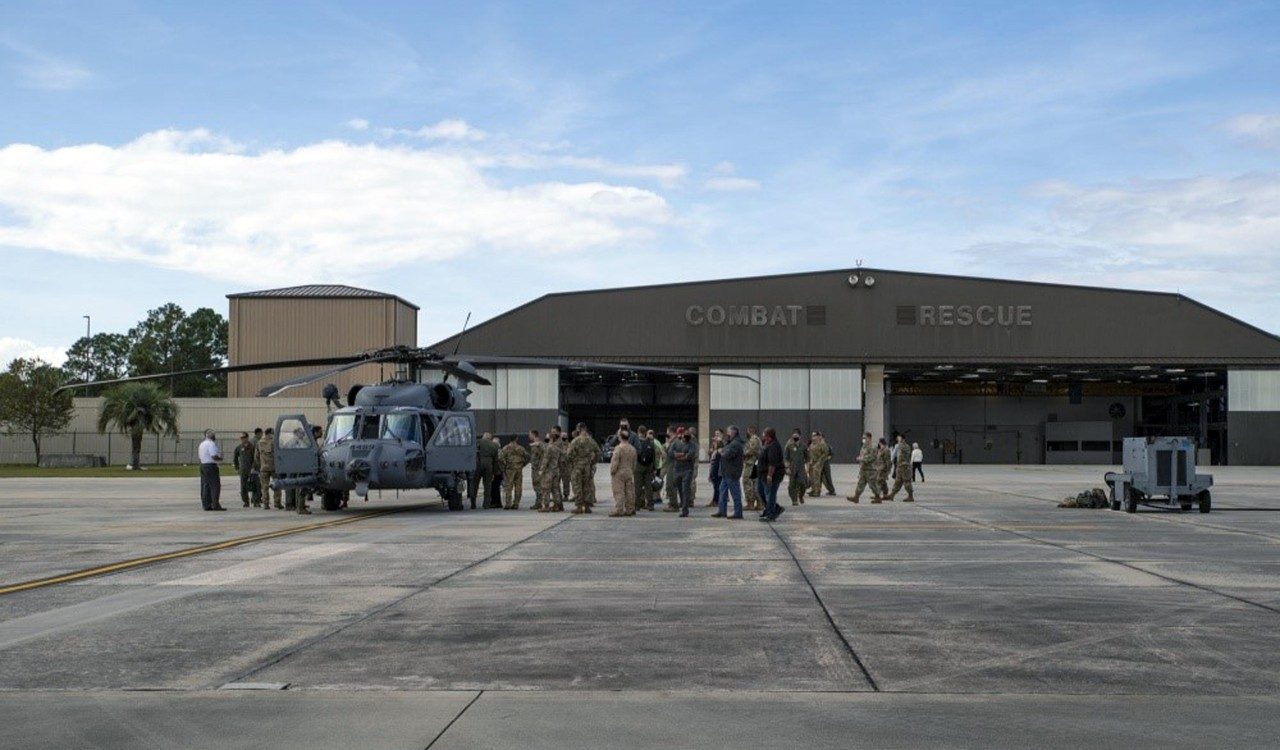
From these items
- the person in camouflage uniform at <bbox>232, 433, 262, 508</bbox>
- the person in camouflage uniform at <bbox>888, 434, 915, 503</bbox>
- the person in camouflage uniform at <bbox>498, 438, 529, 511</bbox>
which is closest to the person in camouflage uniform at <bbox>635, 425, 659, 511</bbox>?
the person in camouflage uniform at <bbox>498, 438, 529, 511</bbox>

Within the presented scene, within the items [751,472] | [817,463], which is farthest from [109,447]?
[751,472]

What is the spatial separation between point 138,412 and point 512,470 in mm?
42510

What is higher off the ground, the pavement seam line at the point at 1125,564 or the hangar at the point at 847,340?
the hangar at the point at 847,340

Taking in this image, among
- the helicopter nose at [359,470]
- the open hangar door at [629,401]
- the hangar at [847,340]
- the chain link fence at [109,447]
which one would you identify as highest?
the hangar at [847,340]

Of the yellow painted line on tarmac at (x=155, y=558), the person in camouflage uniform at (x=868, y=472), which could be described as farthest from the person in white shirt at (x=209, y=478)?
the person in camouflage uniform at (x=868, y=472)

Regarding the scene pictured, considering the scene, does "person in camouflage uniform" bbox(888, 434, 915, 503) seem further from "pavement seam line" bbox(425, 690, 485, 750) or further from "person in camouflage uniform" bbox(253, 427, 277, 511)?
"pavement seam line" bbox(425, 690, 485, 750)

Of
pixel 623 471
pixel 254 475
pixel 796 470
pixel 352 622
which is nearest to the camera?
pixel 352 622

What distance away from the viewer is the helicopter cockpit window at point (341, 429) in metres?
23.7

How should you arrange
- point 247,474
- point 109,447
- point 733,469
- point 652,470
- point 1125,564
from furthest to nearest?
point 109,447, point 247,474, point 652,470, point 733,469, point 1125,564

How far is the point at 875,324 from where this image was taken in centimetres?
5888

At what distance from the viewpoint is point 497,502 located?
26.5 m

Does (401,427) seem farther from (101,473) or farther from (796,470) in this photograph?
(101,473)

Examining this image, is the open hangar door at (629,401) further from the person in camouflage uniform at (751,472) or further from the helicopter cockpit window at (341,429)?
the helicopter cockpit window at (341,429)

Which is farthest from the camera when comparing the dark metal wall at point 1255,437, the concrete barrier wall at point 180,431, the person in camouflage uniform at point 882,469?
the concrete barrier wall at point 180,431
